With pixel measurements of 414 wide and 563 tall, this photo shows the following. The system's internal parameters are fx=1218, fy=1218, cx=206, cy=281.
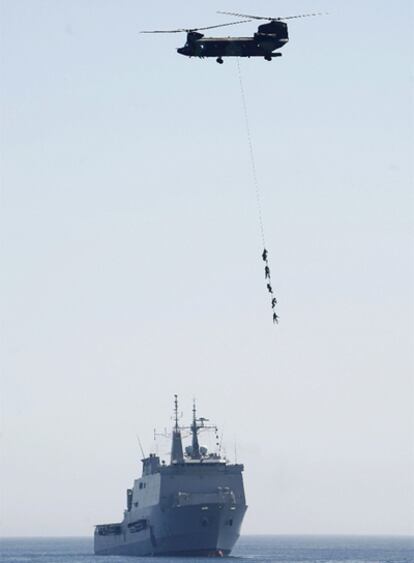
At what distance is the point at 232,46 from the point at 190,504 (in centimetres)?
7021

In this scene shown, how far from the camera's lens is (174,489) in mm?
112688

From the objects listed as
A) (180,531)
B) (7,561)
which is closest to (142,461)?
(180,531)

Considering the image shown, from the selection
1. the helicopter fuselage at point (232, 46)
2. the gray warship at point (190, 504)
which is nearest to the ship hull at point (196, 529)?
the gray warship at point (190, 504)

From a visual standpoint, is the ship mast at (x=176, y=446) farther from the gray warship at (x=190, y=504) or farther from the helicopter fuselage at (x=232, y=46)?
the helicopter fuselage at (x=232, y=46)

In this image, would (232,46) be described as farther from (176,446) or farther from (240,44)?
(176,446)

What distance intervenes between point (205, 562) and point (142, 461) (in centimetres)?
2292

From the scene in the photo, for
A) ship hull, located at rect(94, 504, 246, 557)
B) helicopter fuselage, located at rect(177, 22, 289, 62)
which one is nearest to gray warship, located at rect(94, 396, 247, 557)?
ship hull, located at rect(94, 504, 246, 557)

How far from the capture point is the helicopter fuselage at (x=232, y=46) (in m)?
46.1

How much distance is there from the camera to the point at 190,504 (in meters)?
110

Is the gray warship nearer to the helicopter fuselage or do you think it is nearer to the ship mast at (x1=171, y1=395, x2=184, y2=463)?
the ship mast at (x1=171, y1=395, x2=184, y2=463)

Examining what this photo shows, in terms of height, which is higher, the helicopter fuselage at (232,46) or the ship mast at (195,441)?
the ship mast at (195,441)

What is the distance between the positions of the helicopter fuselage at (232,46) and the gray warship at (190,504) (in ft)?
229

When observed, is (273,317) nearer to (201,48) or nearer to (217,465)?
(201,48)

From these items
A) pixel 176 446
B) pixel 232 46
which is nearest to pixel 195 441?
pixel 176 446
